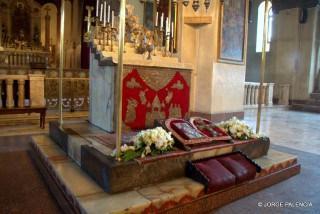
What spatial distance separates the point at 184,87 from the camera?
4.57m

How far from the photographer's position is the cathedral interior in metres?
2.20

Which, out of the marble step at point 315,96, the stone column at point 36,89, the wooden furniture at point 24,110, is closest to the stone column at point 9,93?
the stone column at point 36,89

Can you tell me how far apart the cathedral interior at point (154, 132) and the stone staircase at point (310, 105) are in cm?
249

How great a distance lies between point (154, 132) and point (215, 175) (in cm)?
60

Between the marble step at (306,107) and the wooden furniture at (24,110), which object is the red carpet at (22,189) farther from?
the marble step at (306,107)

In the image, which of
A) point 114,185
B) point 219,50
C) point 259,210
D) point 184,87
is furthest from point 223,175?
point 219,50

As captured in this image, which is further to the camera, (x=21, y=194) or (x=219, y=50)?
(x=219, y=50)

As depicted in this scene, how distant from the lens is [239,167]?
8.56 feet

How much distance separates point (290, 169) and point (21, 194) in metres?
2.58

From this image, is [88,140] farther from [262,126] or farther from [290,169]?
[262,126]

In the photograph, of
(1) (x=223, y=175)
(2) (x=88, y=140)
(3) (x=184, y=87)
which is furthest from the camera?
(3) (x=184, y=87)

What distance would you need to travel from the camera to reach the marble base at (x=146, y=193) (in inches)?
76.4

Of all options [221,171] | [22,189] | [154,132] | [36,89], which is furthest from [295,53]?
[22,189]

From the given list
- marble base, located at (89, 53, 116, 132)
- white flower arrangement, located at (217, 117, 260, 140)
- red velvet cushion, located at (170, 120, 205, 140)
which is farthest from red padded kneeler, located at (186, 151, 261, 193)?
marble base, located at (89, 53, 116, 132)
